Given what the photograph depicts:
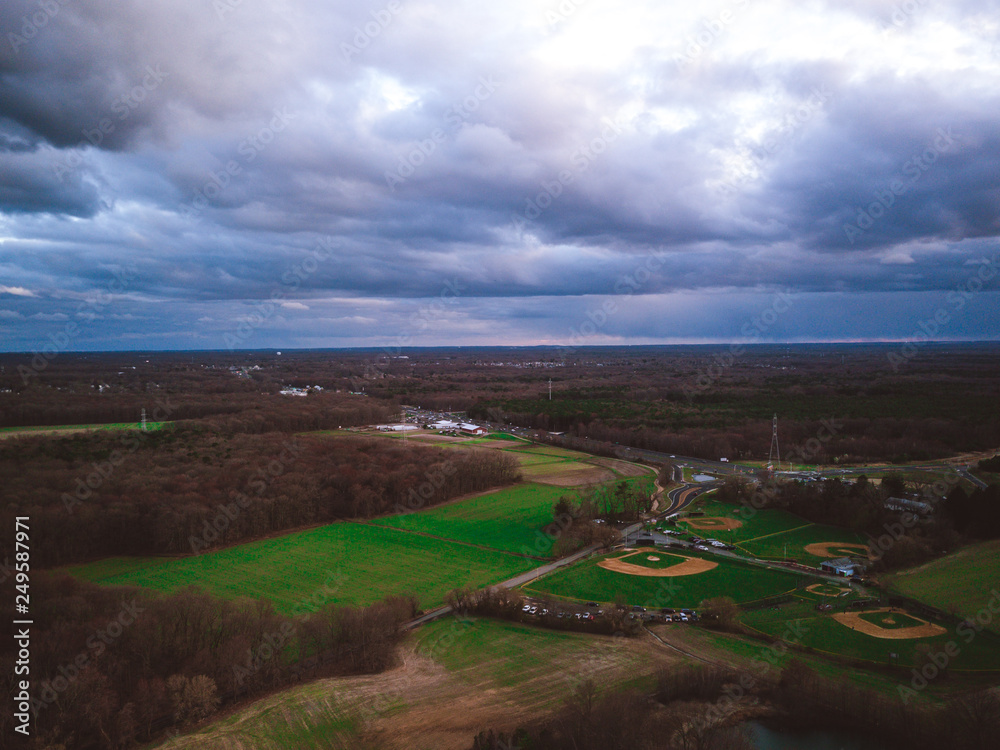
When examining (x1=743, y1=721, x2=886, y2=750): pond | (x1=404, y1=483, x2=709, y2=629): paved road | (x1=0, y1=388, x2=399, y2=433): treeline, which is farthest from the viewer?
(x1=0, y1=388, x2=399, y2=433): treeline

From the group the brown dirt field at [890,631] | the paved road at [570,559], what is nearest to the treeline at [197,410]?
the paved road at [570,559]

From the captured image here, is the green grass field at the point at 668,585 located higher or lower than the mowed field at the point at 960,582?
lower

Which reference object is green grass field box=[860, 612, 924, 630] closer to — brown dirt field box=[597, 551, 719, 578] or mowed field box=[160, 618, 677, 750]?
brown dirt field box=[597, 551, 719, 578]

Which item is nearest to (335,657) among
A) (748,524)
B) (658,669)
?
(658,669)

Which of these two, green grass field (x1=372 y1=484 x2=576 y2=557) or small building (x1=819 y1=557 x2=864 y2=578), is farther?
green grass field (x1=372 y1=484 x2=576 y2=557)

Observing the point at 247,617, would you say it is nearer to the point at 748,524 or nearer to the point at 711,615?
the point at 711,615

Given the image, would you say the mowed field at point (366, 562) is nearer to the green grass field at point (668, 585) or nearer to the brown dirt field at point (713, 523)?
the green grass field at point (668, 585)

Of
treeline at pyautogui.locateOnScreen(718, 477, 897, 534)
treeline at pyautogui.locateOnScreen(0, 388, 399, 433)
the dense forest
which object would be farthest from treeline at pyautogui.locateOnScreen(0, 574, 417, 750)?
the dense forest
